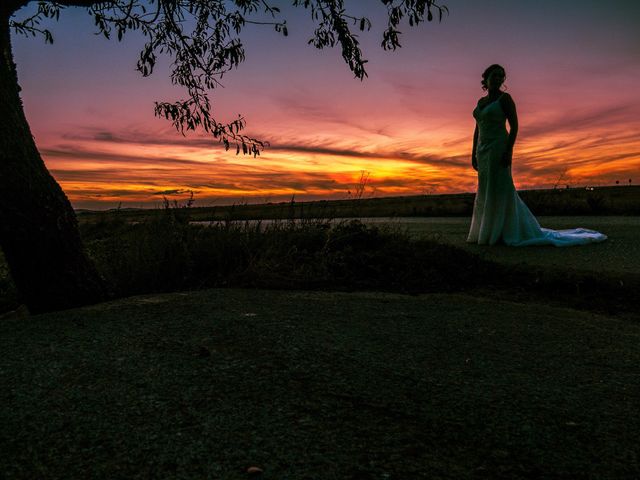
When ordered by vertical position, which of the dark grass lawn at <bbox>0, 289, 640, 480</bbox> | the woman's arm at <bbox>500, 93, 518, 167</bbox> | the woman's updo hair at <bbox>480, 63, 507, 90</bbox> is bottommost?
the dark grass lawn at <bbox>0, 289, 640, 480</bbox>

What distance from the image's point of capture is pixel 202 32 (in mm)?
5602

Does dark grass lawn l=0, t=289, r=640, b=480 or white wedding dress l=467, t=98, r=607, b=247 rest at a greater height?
white wedding dress l=467, t=98, r=607, b=247

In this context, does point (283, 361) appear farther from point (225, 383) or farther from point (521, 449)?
point (521, 449)

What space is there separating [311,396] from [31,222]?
269cm

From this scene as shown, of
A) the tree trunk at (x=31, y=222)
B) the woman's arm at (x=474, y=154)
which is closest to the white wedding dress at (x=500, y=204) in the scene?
the woman's arm at (x=474, y=154)

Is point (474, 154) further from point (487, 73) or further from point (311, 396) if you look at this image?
point (311, 396)

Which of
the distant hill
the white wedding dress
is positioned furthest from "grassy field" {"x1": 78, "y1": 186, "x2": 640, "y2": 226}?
the white wedding dress

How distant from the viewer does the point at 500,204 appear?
7.75m

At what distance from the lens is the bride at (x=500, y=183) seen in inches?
294

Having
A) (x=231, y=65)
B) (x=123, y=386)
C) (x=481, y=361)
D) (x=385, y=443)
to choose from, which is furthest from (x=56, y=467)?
(x=231, y=65)

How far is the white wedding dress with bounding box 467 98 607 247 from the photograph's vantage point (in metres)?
7.62

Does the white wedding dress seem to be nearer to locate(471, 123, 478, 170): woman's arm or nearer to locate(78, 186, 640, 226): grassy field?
locate(471, 123, 478, 170): woman's arm

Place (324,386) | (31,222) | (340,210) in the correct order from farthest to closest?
(340,210)
(31,222)
(324,386)

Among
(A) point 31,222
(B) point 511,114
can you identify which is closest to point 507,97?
(B) point 511,114
